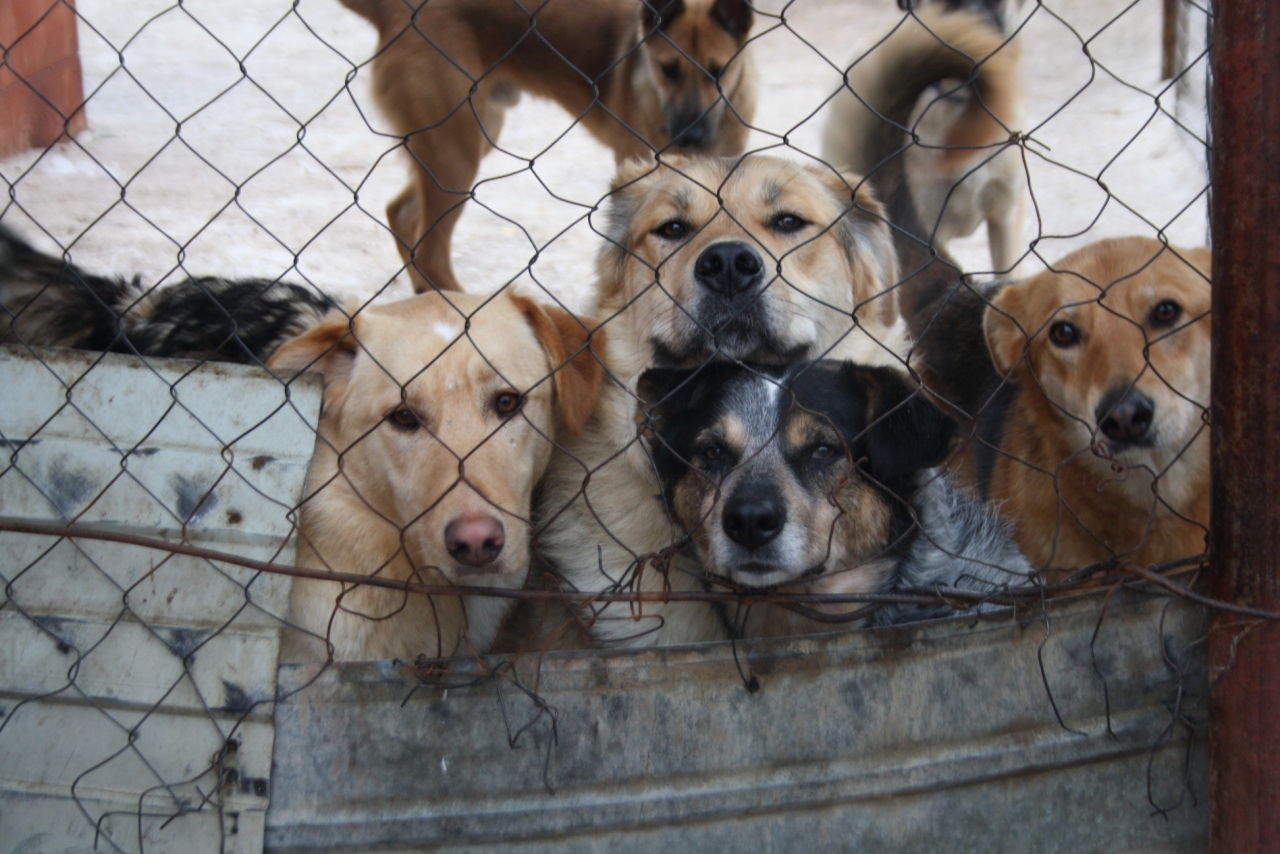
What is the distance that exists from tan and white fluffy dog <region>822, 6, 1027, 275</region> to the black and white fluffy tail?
2.42 m

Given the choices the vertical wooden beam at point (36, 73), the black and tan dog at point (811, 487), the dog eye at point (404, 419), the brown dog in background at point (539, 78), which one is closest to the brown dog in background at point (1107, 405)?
A: the black and tan dog at point (811, 487)

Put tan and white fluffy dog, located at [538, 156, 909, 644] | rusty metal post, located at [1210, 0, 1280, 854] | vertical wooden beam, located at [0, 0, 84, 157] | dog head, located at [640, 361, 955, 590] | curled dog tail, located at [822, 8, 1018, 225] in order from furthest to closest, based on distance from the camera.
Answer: vertical wooden beam, located at [0, 0, 84, 157] → curled dog tail, located at [822, 8, 1018, 225] → tan and white fluffy dog, located at [538, 156, 909, 644] → dog head, located at [640, 361, 955, 590] → rusty metal post, located at [1210, 0, 1280, 854]

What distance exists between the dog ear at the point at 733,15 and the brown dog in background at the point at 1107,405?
3.02m

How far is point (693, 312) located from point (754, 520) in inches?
32.6

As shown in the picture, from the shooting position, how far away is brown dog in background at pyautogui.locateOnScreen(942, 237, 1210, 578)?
308 centimetres

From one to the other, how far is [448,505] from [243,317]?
144cm

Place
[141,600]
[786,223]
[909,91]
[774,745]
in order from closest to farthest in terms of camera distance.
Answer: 1. [774,745]
2. [141,600]
3. [786,223]
4. [909,91]

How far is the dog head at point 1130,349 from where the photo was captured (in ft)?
9.99

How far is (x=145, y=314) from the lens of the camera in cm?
374

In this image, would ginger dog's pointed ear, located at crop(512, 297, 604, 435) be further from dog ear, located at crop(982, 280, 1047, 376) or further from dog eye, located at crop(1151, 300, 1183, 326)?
dog eye, located at crop(1151, 300, 1183, 326)

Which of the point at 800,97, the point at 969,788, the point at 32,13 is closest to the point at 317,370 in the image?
the point at 969,788

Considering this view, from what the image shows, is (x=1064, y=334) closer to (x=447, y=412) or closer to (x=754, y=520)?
(x=754, y=520)

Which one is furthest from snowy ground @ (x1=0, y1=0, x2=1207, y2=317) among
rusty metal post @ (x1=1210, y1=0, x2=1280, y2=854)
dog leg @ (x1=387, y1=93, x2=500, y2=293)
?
rusty metal post @ (x1=1210, y1=0, x2=1280, y2=854)

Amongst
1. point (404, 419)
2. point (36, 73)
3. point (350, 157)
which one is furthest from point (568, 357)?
point (36, 73)
